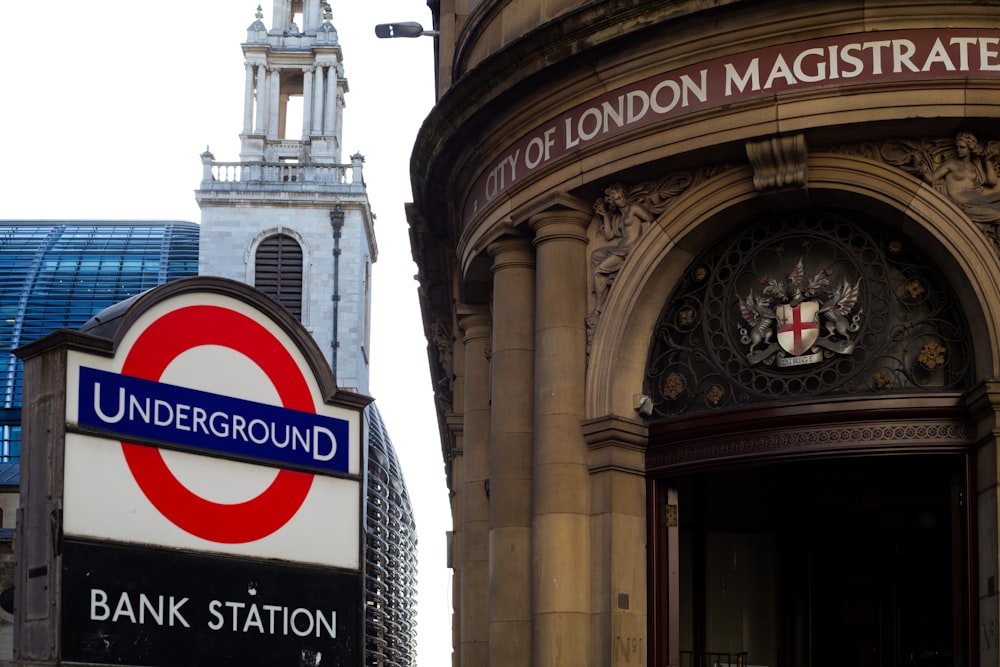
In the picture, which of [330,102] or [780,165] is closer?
[780,165]

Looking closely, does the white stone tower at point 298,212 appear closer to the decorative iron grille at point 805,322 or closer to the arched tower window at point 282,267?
the arched tower window at point 282,267

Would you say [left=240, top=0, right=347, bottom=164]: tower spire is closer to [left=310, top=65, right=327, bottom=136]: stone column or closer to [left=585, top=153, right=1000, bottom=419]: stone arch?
[left=310, top=65, right=327, bottom=136]: stone column

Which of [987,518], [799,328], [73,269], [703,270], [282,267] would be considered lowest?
[987,518]

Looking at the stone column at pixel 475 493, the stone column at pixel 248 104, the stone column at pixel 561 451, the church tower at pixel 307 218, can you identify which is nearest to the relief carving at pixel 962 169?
the stone column at pixel 561 451

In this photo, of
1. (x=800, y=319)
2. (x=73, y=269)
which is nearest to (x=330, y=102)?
(x=73, y=269)

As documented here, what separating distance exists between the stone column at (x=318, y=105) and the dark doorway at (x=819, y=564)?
92.2m

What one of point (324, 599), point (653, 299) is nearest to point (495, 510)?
point (653, 299)

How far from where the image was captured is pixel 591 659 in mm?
16266

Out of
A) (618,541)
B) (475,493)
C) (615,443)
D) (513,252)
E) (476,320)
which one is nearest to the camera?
(618,541)

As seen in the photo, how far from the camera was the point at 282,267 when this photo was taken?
108 metres

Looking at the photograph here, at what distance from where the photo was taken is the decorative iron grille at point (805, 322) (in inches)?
618

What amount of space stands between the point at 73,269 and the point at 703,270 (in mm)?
112806

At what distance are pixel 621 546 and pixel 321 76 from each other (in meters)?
98.5

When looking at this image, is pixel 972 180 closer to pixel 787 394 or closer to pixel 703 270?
pixel 787 394
